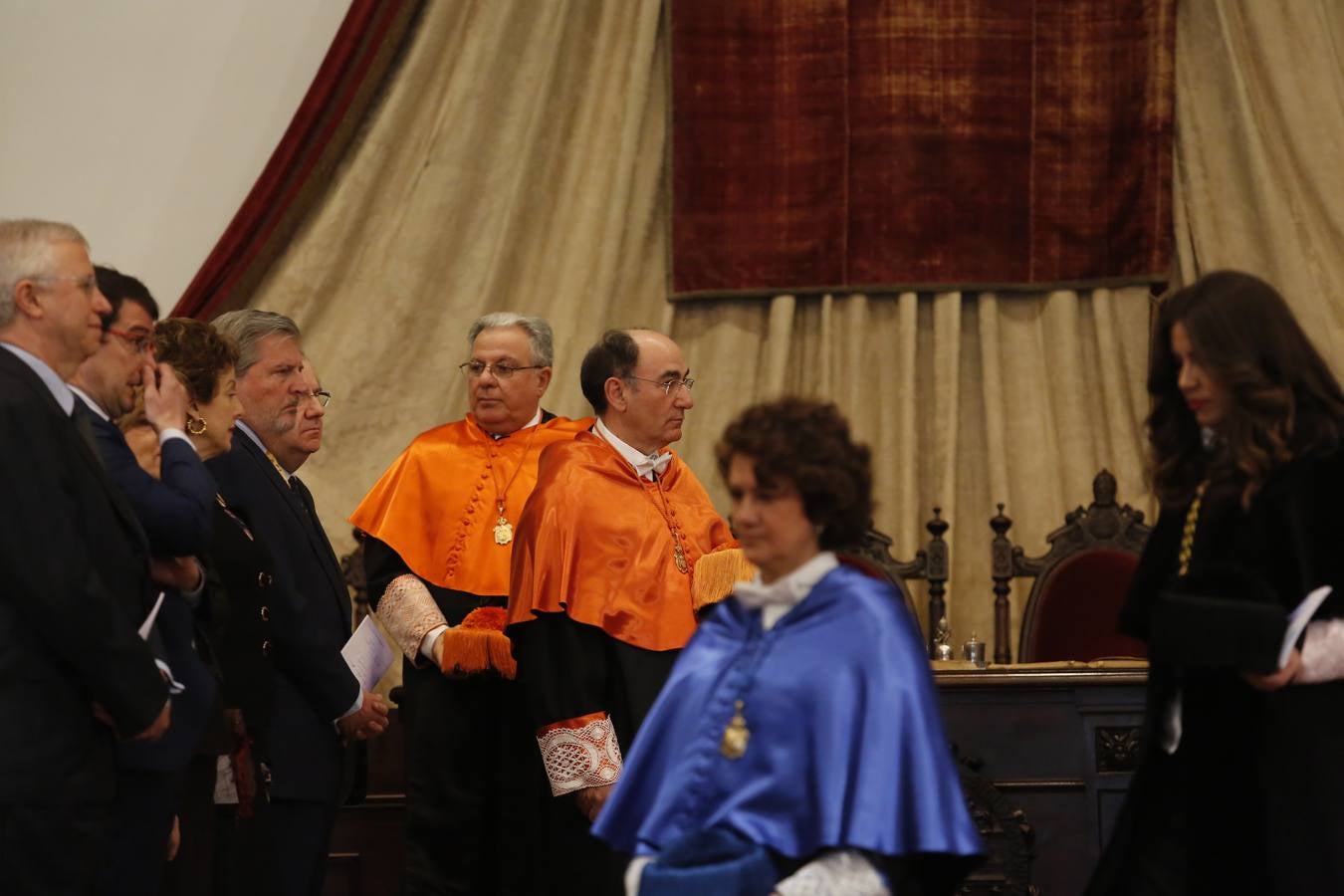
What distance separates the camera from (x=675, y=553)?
4113mm

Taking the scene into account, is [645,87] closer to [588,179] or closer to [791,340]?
[588,179]

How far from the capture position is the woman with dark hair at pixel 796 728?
2.43 meters

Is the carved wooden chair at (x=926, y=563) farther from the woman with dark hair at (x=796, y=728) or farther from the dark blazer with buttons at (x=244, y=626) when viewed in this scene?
the woman with dark hair at (x=796, y=728)

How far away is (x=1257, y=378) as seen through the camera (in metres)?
2.80

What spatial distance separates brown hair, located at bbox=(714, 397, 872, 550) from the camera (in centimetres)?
260

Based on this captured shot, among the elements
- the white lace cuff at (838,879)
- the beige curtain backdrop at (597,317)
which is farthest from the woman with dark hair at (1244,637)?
the beige curtain backdrop at (597,317)

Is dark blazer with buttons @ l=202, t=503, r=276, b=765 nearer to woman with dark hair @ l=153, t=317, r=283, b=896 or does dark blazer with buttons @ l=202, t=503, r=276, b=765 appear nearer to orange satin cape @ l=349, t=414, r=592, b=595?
woman with dark hair @ l=153, t=317, r=283, b=896

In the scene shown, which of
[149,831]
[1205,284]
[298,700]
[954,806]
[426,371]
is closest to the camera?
[954,806]

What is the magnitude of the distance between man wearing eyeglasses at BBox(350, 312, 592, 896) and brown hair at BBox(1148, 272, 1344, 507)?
77.0 inches

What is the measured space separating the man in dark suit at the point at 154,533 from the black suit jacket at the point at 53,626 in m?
0.21

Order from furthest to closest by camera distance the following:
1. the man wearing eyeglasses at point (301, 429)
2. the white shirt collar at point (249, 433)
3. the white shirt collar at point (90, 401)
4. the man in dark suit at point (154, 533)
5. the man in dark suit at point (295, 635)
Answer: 1. the man wearing eyeglasses at point (301, 429)
2. the white shirt collar at point (249, 433)
3. the man in dark suit at point (295, 635)
4. the white shirt collar at point (90, 401)
5. the man in dark suit at point (154, 533)

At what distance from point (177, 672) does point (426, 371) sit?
3921mm

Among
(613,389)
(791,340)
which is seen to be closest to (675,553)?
(613,389)

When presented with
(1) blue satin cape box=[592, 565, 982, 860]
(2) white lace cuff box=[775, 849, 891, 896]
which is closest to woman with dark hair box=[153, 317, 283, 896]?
(1) blue satin cape box=[592, 565, 982, 860]
